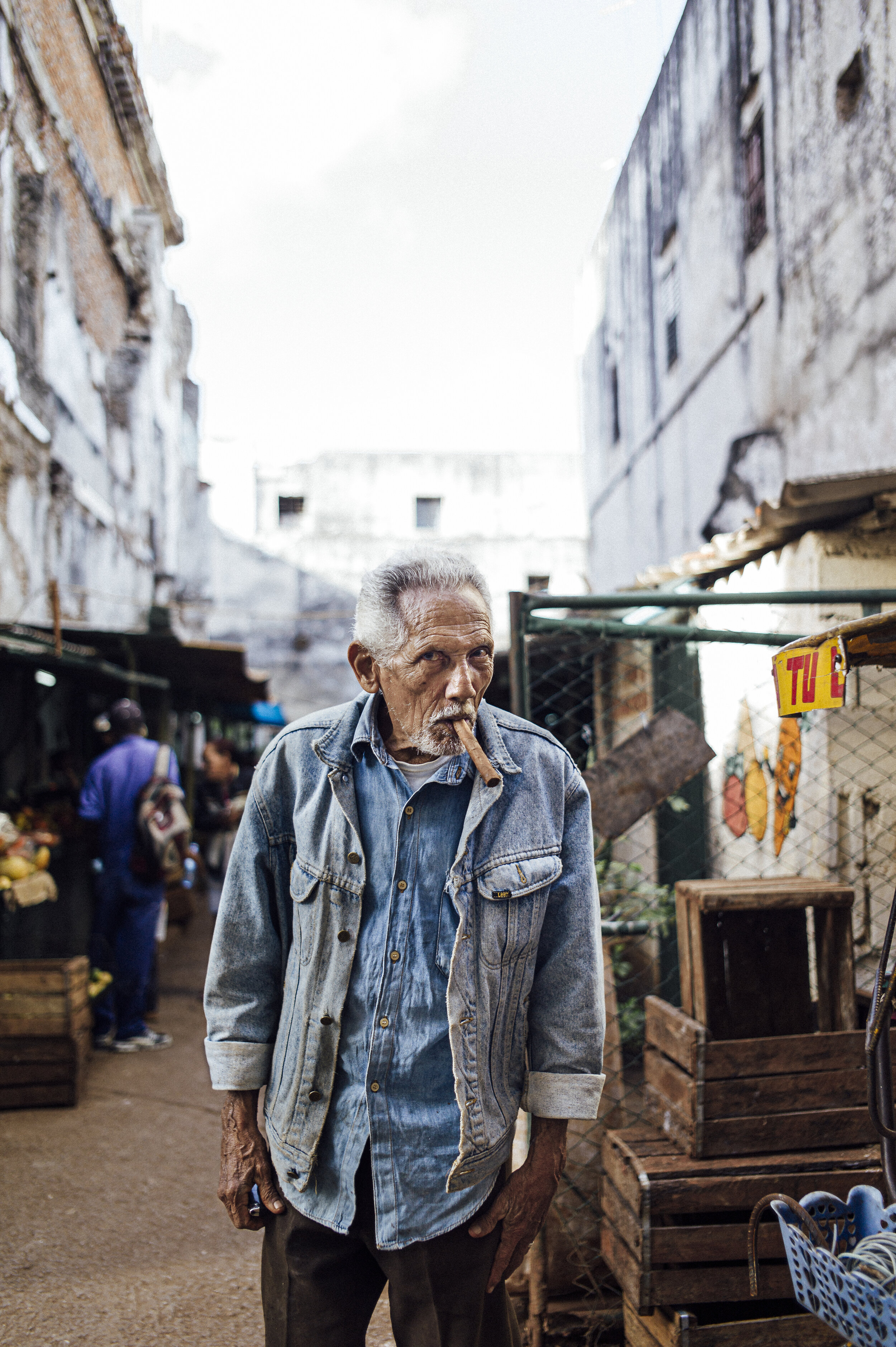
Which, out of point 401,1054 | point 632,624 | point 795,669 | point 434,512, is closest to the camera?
point 401,1054

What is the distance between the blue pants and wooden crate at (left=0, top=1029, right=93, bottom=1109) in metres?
0.98

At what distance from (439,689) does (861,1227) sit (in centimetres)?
156

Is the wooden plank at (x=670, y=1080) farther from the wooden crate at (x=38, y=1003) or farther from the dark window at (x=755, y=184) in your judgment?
the dark window at (x=755, y=184)

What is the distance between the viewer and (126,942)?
18.9 ft

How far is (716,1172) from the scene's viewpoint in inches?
95.9

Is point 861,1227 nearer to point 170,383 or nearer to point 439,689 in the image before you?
point 439,689

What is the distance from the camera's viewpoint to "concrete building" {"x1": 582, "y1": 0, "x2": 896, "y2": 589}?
5.60 meters

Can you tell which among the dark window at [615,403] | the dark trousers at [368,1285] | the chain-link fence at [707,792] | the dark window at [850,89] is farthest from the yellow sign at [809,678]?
the dark window at [615,403]

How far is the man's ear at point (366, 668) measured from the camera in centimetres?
190

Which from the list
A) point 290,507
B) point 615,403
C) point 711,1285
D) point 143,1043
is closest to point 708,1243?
point 711,1285

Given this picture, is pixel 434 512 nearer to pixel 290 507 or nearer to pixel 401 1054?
pixel 290 507

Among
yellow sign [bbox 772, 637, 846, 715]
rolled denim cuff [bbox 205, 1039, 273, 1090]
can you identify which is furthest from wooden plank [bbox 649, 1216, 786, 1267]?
yellow sign [bbox 772, 637, 846, 715]

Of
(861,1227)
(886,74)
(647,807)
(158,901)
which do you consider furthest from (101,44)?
(861,1227)

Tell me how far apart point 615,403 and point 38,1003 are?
10.8 meters
